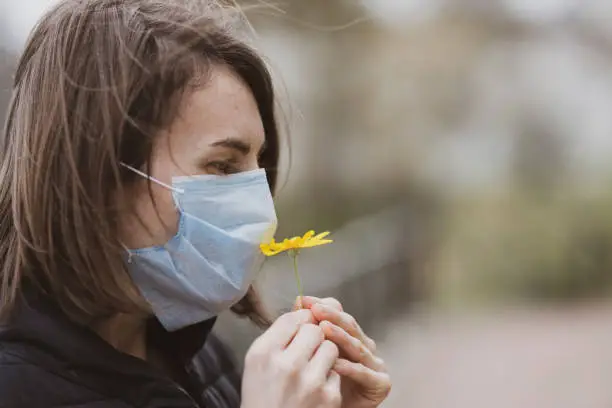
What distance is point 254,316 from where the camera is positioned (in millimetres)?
2207

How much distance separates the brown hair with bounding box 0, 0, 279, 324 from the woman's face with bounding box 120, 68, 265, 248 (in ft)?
0.09

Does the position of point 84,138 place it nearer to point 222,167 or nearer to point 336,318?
point 222,167

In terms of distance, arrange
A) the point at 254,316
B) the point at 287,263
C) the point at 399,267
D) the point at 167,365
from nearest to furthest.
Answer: the point at 167,365 → the point at 254,316 → the point at 287,263 → the point at 399,267

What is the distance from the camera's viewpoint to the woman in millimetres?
1656

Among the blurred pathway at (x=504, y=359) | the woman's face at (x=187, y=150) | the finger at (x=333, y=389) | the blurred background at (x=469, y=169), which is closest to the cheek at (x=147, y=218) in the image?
the woman's face at (x=187, y=150)

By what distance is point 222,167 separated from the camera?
1.83 m

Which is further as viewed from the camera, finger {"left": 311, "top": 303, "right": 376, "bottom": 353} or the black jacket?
finger {"left": 311, "top": 303, "right": 376, "bottom": 353}

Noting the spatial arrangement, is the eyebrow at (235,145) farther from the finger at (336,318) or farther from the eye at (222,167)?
the finger at (336,318)

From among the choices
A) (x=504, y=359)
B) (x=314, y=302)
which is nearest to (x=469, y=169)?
(x=504, y=359)

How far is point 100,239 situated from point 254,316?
24.8 inches

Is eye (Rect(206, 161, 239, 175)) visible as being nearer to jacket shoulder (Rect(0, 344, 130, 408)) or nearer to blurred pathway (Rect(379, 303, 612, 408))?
jacket shoulder (Rect(0, 344, 130, 408))

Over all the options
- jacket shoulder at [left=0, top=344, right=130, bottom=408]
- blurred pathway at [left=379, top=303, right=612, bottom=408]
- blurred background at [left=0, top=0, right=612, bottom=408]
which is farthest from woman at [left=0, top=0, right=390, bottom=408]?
blurred background at [left=0, top=0, right=612, bottom=408]

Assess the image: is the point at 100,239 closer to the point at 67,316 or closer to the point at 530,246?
the point at 67,316

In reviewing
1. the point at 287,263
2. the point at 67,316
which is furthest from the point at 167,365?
the point at 287,263
